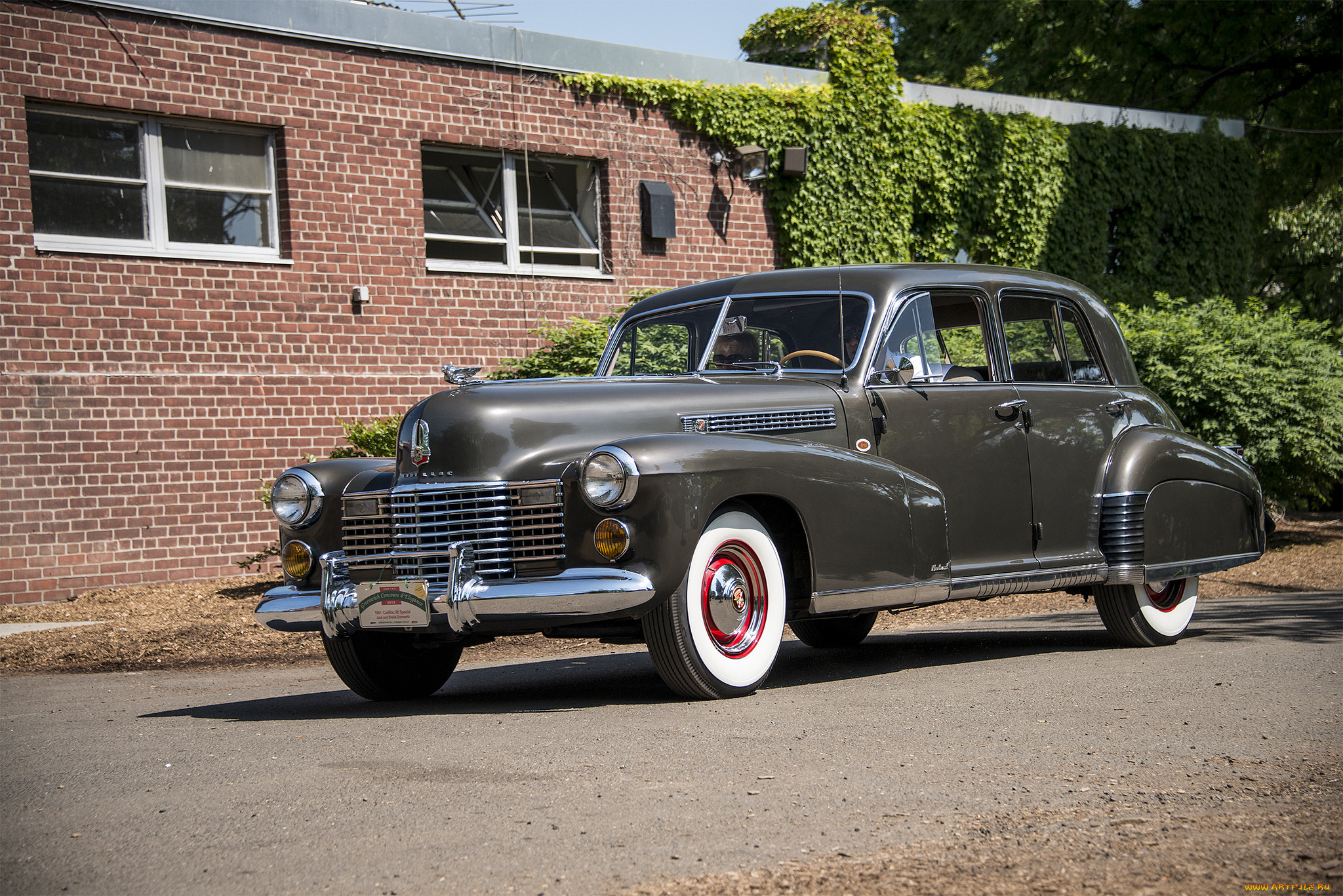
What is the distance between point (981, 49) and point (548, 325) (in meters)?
18.6

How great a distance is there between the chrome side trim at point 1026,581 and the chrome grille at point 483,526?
207cm

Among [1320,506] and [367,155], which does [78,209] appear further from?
[1320,506]

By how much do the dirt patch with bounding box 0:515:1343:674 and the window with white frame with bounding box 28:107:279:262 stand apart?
10.4ft

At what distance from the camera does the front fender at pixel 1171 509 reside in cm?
686

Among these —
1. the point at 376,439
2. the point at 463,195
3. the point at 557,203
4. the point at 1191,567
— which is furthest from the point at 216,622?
the point at 557,203

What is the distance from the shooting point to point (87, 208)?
1148 centimetres

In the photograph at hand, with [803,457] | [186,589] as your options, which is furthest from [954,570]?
[186,589]

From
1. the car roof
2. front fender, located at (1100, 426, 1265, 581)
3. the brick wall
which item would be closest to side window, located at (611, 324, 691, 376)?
the car roof

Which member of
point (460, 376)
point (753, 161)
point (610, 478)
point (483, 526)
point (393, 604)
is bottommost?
point (393, 604)

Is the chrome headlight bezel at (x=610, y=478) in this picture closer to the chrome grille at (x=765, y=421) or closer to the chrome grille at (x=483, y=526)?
the chrome grille at (x=483, y=526)

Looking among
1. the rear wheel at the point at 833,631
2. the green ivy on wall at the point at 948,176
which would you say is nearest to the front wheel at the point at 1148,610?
the rear wheel at the point at 833,631

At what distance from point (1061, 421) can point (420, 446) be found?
11.4 ft

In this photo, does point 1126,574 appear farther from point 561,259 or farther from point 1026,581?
point 561,259

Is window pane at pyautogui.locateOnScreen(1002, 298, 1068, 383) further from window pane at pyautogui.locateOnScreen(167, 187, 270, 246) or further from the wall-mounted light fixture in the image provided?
the wall-mounted light fixture
